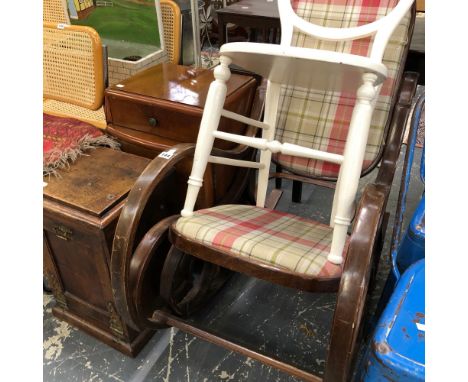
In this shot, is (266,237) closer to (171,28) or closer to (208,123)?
(208,123)

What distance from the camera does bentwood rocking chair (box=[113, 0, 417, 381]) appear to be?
82 cm

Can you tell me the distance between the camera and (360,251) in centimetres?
81

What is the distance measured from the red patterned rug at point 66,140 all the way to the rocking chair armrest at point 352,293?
39.3 inches

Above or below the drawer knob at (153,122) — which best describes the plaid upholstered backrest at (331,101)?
above

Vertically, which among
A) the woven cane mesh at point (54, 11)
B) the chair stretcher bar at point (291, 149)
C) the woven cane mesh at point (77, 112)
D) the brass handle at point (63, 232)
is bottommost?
the brass handle at point (63, 232)

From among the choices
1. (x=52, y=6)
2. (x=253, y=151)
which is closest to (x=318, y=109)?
(x=253, y=151)

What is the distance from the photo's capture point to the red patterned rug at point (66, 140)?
51.1 inches

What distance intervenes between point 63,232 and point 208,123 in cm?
59

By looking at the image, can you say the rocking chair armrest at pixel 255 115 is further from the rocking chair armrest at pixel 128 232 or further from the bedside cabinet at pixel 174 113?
the rocking chair armrest at pixel 128 232

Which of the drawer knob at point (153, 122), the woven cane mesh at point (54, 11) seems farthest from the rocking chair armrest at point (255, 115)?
the woven cane mesh at point (54, 11)

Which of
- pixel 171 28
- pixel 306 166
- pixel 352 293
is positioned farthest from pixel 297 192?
pixel 352 293

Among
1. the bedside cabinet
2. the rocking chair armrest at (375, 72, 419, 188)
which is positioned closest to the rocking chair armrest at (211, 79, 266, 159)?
the bedside cabinet

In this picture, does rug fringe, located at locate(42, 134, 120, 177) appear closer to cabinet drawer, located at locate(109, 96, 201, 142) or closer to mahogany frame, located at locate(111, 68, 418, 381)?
cabinet drawer, located at locate(109, 96, 201, 142)

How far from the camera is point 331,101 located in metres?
1.32
